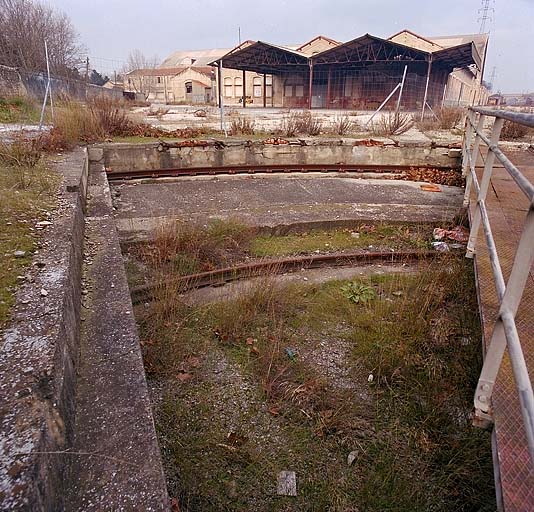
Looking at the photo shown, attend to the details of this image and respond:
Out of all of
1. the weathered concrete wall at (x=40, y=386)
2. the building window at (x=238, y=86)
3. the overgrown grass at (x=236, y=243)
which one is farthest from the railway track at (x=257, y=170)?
the building window at (x=238, y=86)

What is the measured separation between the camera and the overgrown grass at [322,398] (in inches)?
86.5

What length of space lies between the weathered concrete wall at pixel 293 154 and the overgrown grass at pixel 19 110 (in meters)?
3.64

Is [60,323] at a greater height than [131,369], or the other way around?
[60,323]

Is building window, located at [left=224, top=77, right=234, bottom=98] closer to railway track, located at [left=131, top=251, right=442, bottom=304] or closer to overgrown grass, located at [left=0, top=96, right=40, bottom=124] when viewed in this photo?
overgrown grass, located at [left=0, top=96, right=40, bottom=124]

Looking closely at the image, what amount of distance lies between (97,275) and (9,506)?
2103 mm

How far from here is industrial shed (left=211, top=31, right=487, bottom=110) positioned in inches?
1144

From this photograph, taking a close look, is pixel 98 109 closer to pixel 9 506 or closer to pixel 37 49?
pixel 9 506

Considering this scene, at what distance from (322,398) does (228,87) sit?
178ft

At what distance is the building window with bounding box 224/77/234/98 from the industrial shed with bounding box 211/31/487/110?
44.1ft

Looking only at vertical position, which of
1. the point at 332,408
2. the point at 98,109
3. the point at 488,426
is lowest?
the point at 332,408

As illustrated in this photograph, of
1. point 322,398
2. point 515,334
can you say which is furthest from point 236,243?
point 515,334

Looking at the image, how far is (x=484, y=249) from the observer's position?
135 inches

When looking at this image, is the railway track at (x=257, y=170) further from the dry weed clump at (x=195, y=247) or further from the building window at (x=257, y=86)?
the building window at (x=257, y=86)

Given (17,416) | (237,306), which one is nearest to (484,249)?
(237,306)
